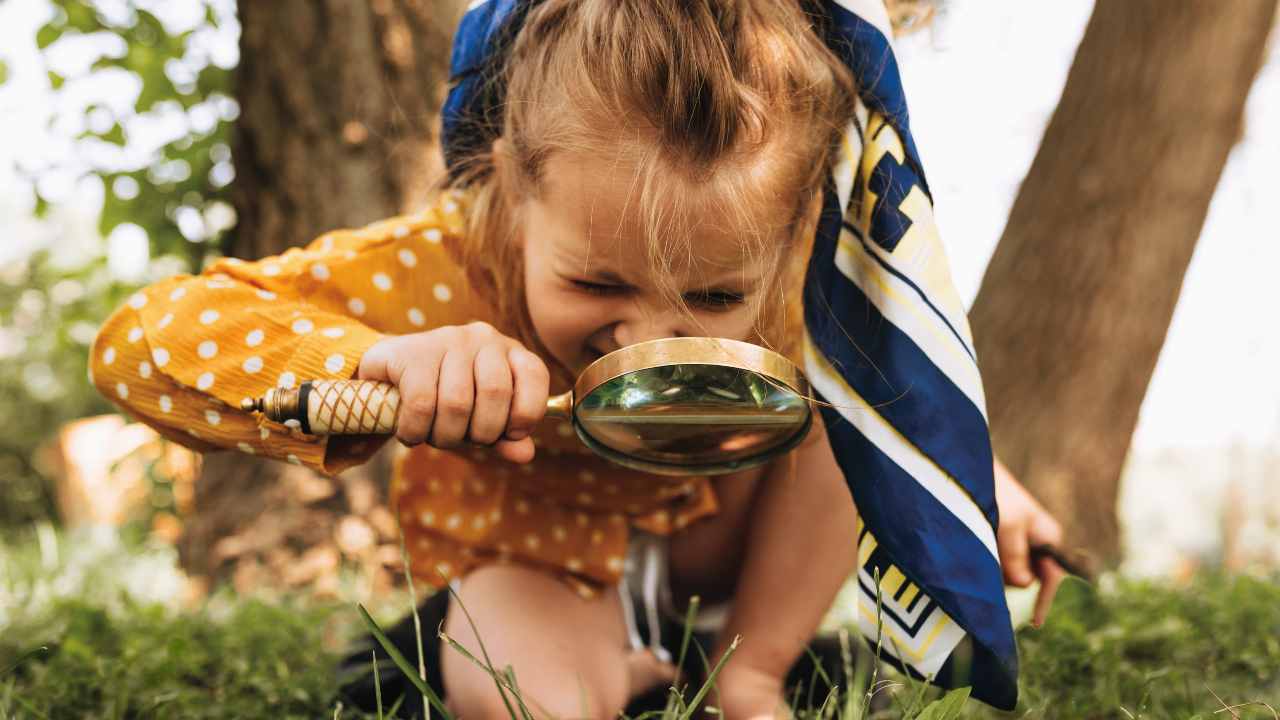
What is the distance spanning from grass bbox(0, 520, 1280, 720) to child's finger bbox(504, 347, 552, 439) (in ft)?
0.88

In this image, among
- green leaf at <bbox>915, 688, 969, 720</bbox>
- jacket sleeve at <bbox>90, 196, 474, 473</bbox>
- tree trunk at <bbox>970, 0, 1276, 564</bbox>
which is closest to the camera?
green leaf at <bbox>915, 688, 969, 720</bbox>

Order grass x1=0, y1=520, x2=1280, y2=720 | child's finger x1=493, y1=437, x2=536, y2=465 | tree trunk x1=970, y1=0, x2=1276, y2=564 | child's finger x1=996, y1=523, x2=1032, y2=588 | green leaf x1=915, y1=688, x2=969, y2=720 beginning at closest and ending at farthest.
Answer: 1. green leaf x1=915, y1=688, x2=969, y2=720
2. child's finger x1=493, y1=437, x2=536, y2=465
3. grass x1=0, y1=520, x2=1280, y2=720
4. child's finger x1=996, y1=523, x2=1032, y2=588
5. tree trunk x1=970, y1=0, x2=1276, y2=564

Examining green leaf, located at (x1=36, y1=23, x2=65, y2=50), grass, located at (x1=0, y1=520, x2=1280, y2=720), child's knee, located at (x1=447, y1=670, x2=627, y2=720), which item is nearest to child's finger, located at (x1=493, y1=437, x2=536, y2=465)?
grass, located at (x1=0, y1=520, x2=1280, y2=720)

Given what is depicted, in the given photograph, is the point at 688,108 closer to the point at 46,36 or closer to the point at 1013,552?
the point at 1013,552

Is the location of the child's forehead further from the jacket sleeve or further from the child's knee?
the child's knee

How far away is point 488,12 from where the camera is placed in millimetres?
1477

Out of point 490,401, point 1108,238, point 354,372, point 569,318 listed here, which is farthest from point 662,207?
point 1108,238

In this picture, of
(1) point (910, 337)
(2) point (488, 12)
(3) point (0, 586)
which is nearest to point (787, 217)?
(1) point (910, 337)

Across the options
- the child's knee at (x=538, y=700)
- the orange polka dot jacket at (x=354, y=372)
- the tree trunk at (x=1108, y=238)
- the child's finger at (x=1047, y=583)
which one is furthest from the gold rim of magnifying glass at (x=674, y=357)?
the tree trunk at (x=1108, y=238)

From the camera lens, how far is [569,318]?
4.25 feet

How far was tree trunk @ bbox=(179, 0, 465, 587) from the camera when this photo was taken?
8.87ft

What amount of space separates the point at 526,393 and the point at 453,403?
84mm

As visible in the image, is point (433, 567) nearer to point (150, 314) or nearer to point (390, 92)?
point (150, 314)

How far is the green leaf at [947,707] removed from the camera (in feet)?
3.29
